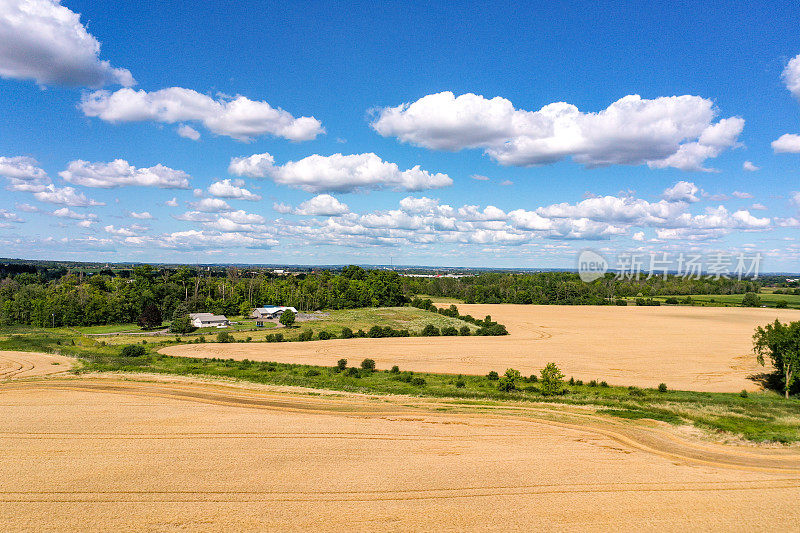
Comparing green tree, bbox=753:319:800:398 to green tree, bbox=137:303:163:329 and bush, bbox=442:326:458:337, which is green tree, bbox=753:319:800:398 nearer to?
bush, bbox=442:326:458:337

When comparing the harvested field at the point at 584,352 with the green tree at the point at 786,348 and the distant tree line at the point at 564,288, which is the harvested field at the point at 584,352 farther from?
the distant tree line at the point at 564,288

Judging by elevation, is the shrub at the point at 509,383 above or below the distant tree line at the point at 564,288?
below

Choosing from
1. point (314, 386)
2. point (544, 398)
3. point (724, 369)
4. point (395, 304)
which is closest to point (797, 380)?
point (724, 369)

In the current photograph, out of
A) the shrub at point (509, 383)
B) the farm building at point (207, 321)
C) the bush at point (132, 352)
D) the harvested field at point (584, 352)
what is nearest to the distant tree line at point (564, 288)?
the harvested field at point (584, 352)

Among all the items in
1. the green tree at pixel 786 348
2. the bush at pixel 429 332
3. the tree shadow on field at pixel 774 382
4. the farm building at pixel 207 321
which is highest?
the green tree at pixel 786 348

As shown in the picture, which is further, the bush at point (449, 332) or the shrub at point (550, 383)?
the bush at point (449, 332)

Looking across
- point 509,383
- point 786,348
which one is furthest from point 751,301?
point 509,383
